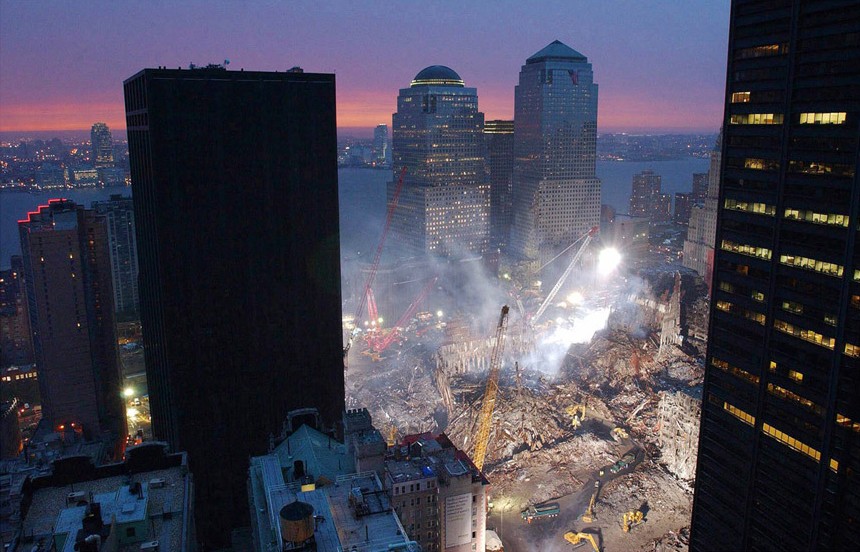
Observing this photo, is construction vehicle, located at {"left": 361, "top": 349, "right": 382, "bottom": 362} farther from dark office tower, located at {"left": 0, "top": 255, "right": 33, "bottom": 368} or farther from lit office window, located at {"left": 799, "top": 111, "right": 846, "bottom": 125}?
lit office window, located at {"left": 799, "top": 111, "right": 846, "bottom": 125}

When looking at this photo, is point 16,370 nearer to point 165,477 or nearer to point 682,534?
point 165,477

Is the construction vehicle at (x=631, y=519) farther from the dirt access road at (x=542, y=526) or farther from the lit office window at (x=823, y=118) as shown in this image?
the lit office window at (x=823, y=118)

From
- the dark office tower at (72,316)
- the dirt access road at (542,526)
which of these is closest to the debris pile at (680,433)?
the dirt access road at (542,526)

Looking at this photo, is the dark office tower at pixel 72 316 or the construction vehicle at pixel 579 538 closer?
the construction vehicle at pixel 579 538

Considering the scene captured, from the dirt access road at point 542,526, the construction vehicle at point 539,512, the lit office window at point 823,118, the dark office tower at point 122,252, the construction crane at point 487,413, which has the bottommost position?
the dirt access road at point 542,526

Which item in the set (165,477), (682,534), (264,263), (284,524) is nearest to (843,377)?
(284,524)

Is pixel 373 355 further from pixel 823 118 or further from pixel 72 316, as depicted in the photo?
pixel 823 118

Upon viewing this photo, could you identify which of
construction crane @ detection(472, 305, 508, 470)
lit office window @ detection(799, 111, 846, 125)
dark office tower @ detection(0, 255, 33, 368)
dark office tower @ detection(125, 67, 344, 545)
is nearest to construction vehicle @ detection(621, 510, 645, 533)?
construction crane @ detection(472, 305, 508, 470)
